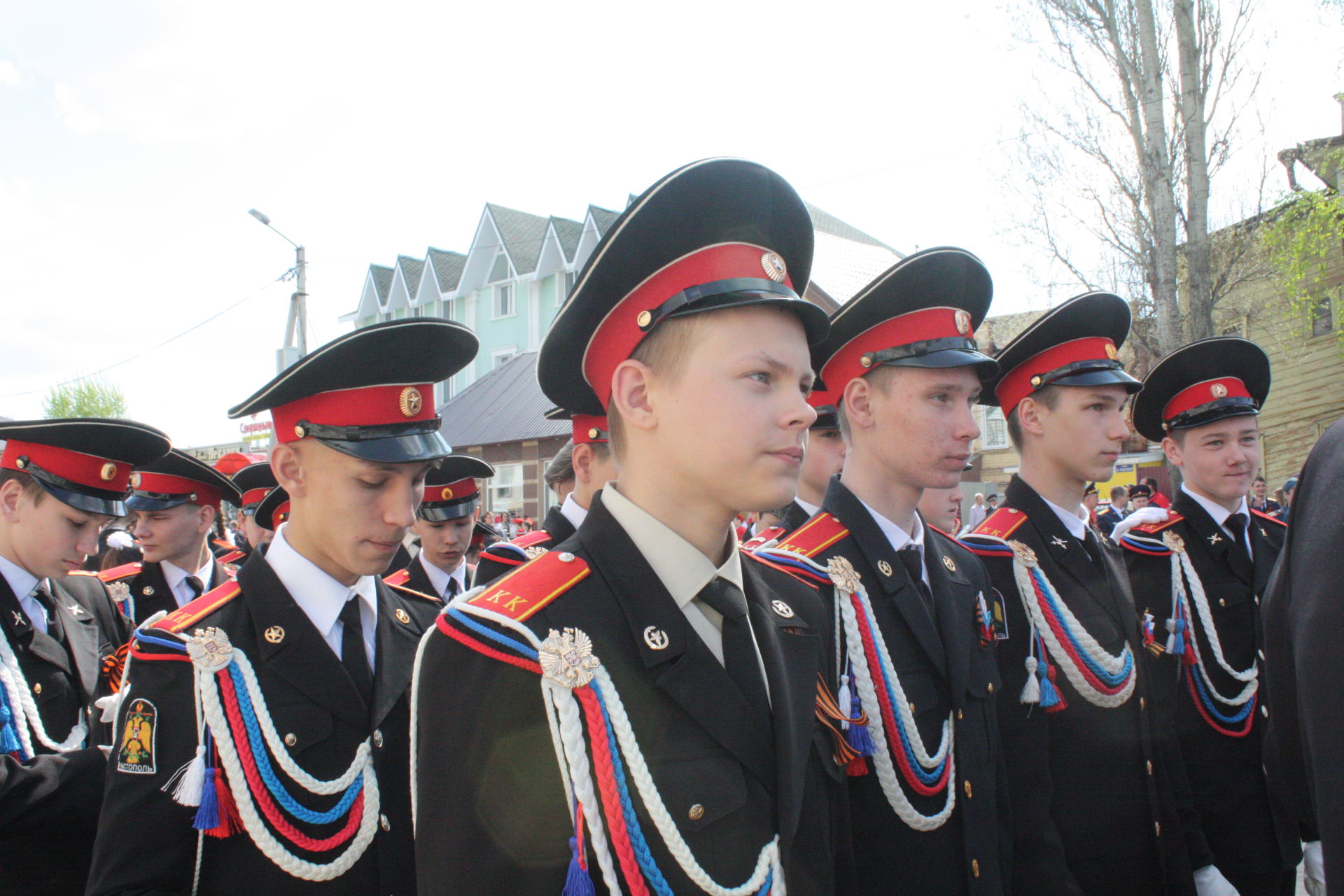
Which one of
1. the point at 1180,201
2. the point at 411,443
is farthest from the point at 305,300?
the point at 411,443

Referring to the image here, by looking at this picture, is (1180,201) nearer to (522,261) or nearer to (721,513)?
(721,513)

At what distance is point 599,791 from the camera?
4.93 feet

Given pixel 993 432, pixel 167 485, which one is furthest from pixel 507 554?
pixel 993 432

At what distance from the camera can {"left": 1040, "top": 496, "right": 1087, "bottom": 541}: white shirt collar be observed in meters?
3.47

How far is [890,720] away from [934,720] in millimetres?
184

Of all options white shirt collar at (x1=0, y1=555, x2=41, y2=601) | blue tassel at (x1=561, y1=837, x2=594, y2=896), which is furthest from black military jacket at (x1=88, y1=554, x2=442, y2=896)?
white shirt collar at (x1=0, y1=555, x2=41, y2=601)

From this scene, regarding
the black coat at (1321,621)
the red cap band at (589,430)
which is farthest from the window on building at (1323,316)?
the black coat at (1321,621)

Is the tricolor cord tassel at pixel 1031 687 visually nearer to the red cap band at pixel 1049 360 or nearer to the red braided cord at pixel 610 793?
the red cap band at pixel 1049 360

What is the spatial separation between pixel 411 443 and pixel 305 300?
18.2 meters

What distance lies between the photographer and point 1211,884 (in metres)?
3.18

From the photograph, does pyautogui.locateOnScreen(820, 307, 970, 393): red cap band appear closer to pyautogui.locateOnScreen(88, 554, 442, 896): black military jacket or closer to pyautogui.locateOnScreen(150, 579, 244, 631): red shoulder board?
pyautogui.locateOnScreen(88, 554, 442, 896): black military jacket

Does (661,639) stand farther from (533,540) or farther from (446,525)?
(446,525)

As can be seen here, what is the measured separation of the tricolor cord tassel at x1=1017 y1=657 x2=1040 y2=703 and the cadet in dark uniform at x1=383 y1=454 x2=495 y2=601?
351 centimetres

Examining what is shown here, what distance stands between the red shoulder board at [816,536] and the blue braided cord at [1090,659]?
1035 millimetres
